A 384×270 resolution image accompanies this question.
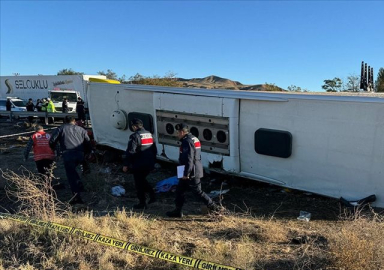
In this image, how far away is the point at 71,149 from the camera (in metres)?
6.46

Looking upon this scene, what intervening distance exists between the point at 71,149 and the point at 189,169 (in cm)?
246

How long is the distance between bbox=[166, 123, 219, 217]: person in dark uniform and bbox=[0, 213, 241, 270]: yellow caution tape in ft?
5.48

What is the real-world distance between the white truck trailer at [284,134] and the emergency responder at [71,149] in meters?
2.25

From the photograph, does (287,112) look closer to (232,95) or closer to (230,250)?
(232,95)

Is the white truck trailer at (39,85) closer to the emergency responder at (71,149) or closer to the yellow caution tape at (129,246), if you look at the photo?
the emergency responder at (71,149)

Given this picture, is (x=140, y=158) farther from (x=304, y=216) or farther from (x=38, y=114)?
(x=38, y=114)

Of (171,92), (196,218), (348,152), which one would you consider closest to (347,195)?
(348,152)

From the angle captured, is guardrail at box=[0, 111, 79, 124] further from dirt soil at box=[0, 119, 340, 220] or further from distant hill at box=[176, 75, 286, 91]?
dirt soil at box=[0, 119, 340, 220]

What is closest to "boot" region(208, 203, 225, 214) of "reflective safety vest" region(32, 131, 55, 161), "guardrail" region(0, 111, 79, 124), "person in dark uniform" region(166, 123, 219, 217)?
"person in dark uniform" region(166, 123, 219, 217)

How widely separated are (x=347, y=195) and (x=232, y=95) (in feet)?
9.02

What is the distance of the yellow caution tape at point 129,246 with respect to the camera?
3.40 m

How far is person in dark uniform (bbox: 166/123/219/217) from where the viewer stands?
540cm

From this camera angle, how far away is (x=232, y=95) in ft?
22.6

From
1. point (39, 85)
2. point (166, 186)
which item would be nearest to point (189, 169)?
point (166, 186)
